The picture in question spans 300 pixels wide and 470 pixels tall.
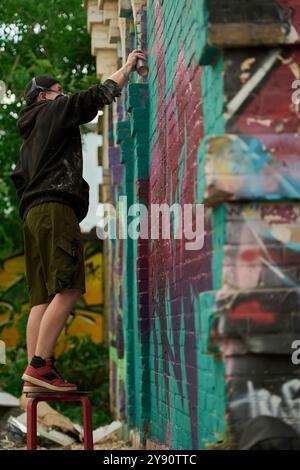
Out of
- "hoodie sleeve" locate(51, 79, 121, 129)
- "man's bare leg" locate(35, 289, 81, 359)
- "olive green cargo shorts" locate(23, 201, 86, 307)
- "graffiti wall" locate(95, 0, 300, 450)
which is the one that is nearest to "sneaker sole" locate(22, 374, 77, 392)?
"man's bare leg" locate(35, 289, 81, 359)

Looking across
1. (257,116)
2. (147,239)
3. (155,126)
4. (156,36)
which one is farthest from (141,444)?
(257,116)

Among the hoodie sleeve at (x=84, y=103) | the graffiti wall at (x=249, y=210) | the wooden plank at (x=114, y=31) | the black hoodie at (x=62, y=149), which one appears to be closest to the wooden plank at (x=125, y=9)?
the wooden plank at (x=114, y=31)

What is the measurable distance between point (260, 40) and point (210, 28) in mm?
244

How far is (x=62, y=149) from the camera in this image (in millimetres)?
7516

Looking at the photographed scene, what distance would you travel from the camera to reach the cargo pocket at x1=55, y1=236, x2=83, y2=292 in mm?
7180

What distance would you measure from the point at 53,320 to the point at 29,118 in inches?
56.4

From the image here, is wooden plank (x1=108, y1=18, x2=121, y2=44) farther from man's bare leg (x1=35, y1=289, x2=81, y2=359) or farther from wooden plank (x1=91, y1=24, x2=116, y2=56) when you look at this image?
man's bare leg (x1=35, y1=289, x2=81, y2=359)

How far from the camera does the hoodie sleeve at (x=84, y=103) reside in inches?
290

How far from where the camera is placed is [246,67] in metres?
5.44

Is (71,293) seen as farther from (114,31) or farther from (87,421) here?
(114,31)

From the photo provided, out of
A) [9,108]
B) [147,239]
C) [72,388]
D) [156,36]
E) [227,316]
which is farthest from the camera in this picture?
[9,108]

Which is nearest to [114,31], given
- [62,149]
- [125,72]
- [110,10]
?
[110,10]

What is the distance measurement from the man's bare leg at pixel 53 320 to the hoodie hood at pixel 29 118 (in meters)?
1.23
